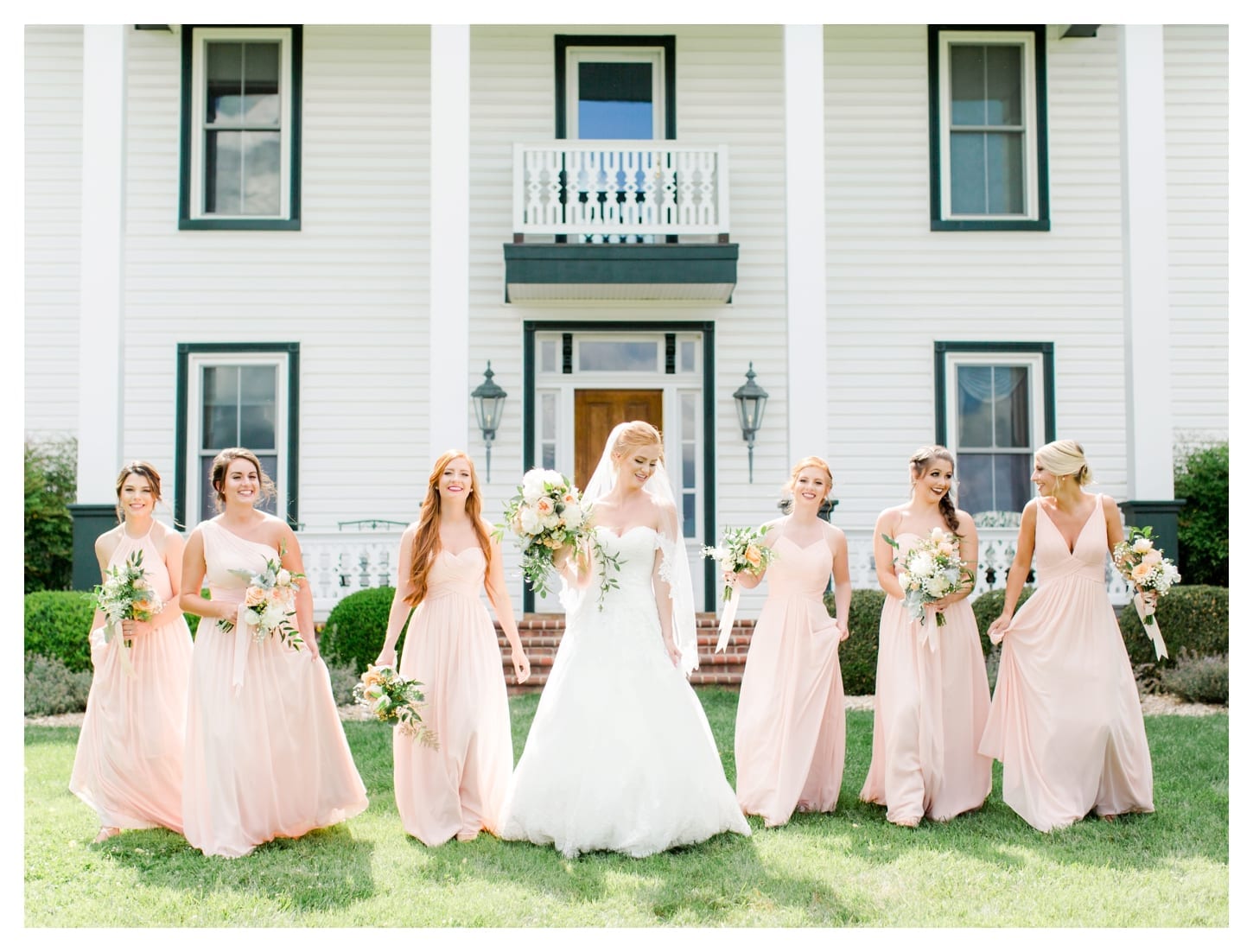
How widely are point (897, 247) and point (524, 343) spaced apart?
14.9 ft

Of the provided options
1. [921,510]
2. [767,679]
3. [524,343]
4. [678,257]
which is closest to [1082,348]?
[678,257]

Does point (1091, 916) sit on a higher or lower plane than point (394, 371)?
lower

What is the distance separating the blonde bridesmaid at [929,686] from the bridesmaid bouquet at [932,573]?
0.29 feet

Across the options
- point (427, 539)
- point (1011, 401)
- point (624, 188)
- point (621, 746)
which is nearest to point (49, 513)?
point (624, 188)

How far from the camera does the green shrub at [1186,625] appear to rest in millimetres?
10359

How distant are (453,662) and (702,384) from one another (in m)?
7.51

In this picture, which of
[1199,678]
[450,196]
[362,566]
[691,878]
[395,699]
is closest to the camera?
[691,878]

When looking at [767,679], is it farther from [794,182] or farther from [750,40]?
[750,40]

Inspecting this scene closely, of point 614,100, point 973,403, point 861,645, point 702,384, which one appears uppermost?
point 614,100

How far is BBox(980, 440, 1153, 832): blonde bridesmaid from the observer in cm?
625

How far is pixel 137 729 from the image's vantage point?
244 inches

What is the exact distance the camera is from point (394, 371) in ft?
42.1

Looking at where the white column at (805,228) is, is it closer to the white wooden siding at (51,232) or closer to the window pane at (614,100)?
the window pane at (614,100)

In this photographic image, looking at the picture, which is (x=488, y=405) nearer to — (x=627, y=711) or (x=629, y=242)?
(x=629, y=242)
